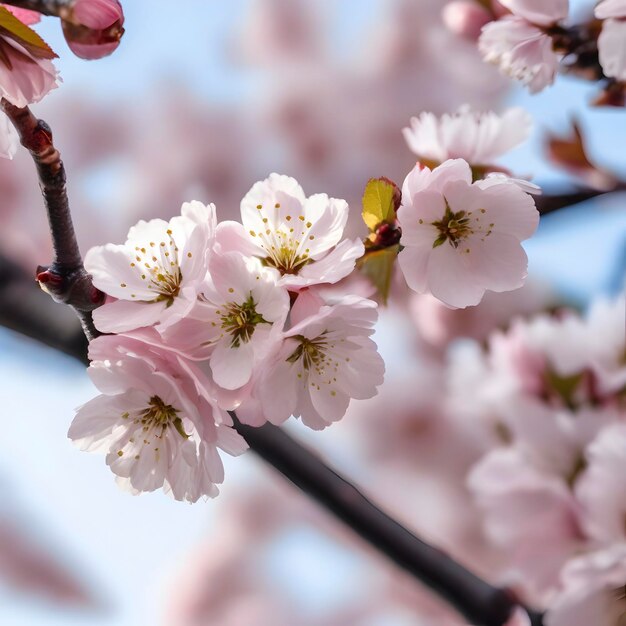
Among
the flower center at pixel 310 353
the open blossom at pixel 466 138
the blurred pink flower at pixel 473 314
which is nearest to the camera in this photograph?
the flower center at pixel 310 353

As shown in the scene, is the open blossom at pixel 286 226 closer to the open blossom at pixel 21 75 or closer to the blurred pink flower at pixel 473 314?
the open blossom at pixel 21 75

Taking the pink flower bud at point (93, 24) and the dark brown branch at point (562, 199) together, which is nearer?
the pink flower bud at point (93, 24)

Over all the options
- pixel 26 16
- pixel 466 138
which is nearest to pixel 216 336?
pixel 26 16

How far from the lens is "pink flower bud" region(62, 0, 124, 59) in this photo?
1.36ft

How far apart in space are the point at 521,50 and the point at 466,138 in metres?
0.15

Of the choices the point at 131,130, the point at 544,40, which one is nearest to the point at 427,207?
the point at 544,40

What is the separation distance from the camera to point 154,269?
541 millimetres

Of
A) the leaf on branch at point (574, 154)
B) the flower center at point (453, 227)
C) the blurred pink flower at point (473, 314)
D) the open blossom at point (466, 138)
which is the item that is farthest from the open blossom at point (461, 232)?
the blurred pink flower at point (473, 314)

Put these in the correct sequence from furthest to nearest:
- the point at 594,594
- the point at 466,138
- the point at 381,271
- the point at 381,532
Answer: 1. the point at 381,532
2. the point at 594,594
3. the point at 466,138
4. the point at 381,271

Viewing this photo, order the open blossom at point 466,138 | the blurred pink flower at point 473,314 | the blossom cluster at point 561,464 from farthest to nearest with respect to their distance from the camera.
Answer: the blurred pink flower at point 473,314
the blossom cluster at point 561,464
the open blossom at point 466,138

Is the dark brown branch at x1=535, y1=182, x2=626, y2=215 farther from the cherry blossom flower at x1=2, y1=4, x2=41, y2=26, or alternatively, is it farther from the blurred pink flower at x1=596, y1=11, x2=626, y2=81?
the cherry blossom flower at x1=2, y1=4, x2=41, y2=26

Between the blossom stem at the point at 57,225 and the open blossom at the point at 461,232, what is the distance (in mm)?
241

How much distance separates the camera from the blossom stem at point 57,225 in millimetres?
485

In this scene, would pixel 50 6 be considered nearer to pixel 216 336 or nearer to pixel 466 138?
pixel 216 336
